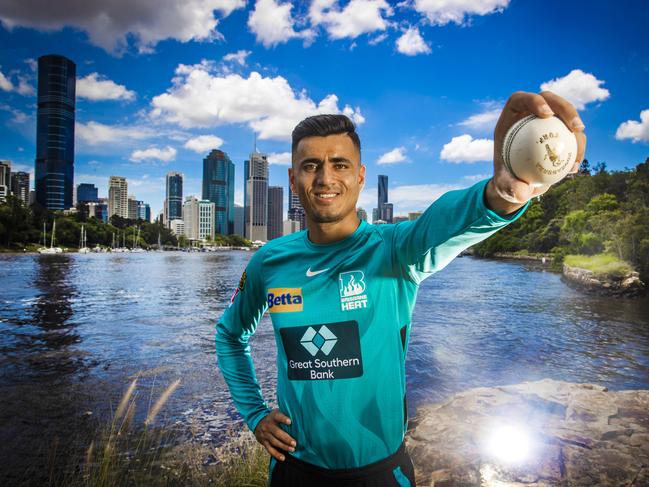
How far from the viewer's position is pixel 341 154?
2.21 meters

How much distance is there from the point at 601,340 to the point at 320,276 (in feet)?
73.8

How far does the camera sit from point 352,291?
2014 millimetres

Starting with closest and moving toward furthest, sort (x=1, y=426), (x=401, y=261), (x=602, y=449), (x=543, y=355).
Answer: (x=401, y=261) → (x=602, y=449) → (x=1, y=426) → (x=543, y=355)

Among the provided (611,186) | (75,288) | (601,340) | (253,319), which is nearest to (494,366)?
(601,340)

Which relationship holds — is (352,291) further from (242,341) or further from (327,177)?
(242,341)

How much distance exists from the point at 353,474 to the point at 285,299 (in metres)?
0.91

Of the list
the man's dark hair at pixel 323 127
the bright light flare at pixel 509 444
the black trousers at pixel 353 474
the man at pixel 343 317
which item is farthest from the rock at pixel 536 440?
the man's dark hair at pixel 323 127

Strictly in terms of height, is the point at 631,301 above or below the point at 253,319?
below

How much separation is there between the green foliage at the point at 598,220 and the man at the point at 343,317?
9.44m

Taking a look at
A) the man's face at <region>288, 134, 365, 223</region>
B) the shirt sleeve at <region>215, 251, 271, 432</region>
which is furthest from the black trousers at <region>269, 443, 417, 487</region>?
the man's face at <region>288, 134, 365, 223</region>

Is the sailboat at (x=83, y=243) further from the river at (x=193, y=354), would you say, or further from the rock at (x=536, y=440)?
the rock at (x=536, y=440)

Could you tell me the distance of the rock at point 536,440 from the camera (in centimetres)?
525

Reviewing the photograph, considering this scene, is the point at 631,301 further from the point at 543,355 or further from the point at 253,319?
the point at 253,319

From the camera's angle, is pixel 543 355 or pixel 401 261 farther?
pixel 543 355
